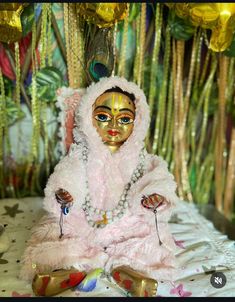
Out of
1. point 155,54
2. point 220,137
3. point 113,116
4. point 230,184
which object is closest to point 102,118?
point 113,116

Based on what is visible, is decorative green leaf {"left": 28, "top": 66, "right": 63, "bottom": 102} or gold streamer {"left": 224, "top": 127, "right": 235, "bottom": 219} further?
gold streamer {"left": 224, "top": 127, "right": 235, "bottom": 219}

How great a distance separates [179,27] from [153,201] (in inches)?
25.8

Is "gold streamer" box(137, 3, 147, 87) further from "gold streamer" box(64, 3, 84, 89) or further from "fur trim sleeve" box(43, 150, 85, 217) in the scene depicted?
"fur trim sleeve" box(43, 150, 85, 217)

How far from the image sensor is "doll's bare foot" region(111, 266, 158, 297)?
40.2 inches

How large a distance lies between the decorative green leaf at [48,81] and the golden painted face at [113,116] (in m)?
0.30

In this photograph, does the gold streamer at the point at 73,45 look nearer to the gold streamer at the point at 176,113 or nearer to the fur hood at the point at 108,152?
the fur hood at the point at 108,152

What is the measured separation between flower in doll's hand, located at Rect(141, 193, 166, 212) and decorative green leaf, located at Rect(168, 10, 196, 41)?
0.63m

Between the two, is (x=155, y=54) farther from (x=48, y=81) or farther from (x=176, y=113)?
(x=48, y=81)

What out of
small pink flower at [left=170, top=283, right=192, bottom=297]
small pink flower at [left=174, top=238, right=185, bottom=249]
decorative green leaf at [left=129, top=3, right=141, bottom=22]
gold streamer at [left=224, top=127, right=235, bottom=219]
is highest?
decorative green leaf at [left=129, top=3, right=141, bottom=22]

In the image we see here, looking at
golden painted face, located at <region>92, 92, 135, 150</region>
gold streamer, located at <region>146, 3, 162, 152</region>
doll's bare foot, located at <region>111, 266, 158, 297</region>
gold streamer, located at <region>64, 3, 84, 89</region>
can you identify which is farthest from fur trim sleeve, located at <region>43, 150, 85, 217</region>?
gold streamer, located at <region>146, 3, 162, 152</region>

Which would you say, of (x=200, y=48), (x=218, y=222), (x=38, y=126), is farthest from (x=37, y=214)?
(x=200, y=48)

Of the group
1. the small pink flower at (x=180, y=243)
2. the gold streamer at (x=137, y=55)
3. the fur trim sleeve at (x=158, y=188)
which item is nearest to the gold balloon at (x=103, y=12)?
the gold streamer at (x=137, y=55)

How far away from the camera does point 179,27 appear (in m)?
1.47

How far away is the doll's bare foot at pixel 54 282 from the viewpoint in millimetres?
1000
